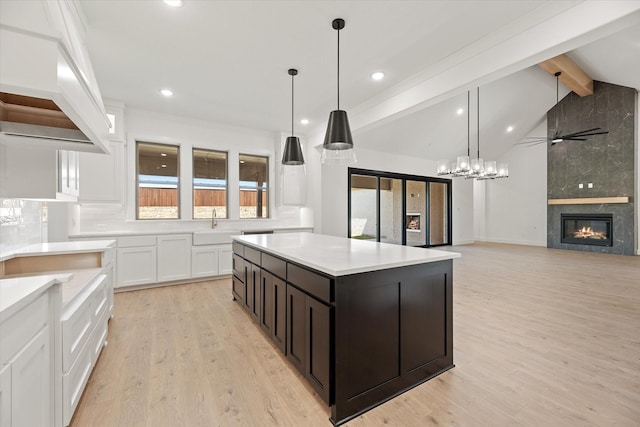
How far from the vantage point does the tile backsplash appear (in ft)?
7.50

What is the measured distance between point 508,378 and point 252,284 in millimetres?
2359

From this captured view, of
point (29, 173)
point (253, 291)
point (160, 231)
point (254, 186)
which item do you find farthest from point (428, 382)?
point (254, 186)

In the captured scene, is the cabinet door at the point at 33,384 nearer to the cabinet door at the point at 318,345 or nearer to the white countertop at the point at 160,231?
the cabinet door at the point at 318,345

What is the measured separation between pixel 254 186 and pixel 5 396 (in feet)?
16.9

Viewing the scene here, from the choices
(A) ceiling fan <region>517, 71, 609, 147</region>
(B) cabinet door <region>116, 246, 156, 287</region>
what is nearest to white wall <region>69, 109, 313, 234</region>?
(B) cabinet door <region>116, 246, 156, 287</region>

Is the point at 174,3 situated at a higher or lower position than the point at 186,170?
higher

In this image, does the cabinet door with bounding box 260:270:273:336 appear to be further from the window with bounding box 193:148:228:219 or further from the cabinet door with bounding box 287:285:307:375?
the window with bounding box 193:148:228:219

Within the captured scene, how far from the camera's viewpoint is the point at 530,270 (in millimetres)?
5508

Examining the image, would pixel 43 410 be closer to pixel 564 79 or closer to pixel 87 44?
pixel 87 44

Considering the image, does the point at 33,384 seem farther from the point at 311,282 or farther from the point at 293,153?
the point at 293,153

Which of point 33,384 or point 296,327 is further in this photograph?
point 296,327

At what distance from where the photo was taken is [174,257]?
4.60 m

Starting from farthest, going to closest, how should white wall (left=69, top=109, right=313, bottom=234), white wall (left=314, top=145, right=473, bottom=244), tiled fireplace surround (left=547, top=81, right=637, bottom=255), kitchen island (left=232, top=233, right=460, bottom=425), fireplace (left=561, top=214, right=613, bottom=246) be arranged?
fireplace (left=561, top=214, right=613, bottom=246) < tiled fireplace surround (left=547, top=81, right=637, bottom=255) < white wall (left=314, top=145, right=473, bottom=244) < white wall (left=69, top=109, right=313, bottom=234) < kitchen island (left=232, top=233, right=460, bottom=425)

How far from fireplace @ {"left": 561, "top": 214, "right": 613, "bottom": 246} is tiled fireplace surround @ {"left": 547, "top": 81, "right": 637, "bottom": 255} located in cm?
11
